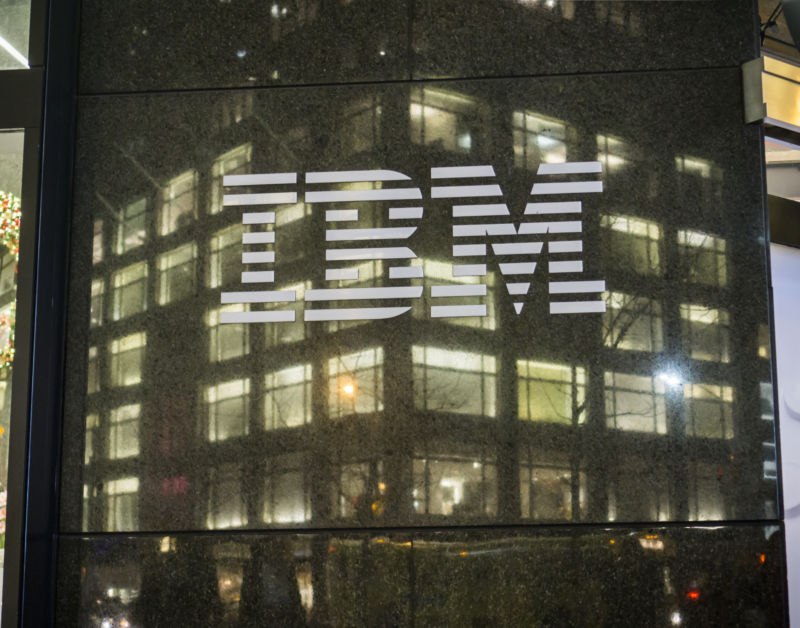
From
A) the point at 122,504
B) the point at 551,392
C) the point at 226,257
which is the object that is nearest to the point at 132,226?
the point at 226,257

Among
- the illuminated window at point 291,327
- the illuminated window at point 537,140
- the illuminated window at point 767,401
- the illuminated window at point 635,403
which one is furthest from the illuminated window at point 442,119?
the illuminated window at point 767,401

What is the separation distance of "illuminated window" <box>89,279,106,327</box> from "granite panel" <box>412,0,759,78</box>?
1.80 metres

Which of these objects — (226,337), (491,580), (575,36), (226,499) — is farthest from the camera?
(575,36)

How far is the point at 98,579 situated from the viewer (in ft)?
11.3

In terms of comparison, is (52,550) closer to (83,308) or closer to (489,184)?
(83,308)

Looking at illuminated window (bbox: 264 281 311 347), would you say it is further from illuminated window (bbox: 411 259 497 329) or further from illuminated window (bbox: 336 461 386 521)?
illuminated window (bbox: 336 461 386 521)

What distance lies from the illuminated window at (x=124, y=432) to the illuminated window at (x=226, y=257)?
0.68 metres

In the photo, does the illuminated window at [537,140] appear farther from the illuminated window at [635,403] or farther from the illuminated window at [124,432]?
the illuminated window at [124,432]

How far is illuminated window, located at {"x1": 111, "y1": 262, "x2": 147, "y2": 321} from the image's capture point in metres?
3.60

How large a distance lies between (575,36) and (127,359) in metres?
2.57

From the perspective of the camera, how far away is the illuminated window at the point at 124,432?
350 centimetres

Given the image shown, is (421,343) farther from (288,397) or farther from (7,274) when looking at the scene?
(7,274)

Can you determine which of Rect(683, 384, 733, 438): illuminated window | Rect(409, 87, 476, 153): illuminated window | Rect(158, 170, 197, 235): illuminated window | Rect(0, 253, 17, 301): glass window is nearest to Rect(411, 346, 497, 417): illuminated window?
Rect(683, 384, 733, 438): illuminated window

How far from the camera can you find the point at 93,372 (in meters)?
3.57
